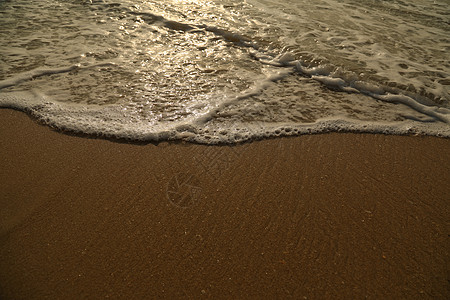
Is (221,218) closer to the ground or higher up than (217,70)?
closer to the ground

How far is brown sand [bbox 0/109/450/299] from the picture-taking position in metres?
1.67

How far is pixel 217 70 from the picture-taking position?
12.2 ft

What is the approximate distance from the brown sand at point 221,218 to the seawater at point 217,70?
1.09 feet

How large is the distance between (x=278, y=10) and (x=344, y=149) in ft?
14.4

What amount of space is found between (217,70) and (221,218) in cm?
235

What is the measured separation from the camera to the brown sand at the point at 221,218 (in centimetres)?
167

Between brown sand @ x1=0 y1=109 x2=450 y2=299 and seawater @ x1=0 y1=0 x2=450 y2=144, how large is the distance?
1.09ft

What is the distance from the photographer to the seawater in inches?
115

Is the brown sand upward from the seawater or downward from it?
downward

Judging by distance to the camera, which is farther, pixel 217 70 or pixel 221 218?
pixel 217 70

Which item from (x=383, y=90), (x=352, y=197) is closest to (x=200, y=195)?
(x=352, y=197)

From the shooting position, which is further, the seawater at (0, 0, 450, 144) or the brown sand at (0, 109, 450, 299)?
the seawater at (0, 0, 450, 144)

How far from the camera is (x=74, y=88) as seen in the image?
3271 mm

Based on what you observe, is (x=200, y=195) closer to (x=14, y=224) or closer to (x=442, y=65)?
(x=14, y=224)
